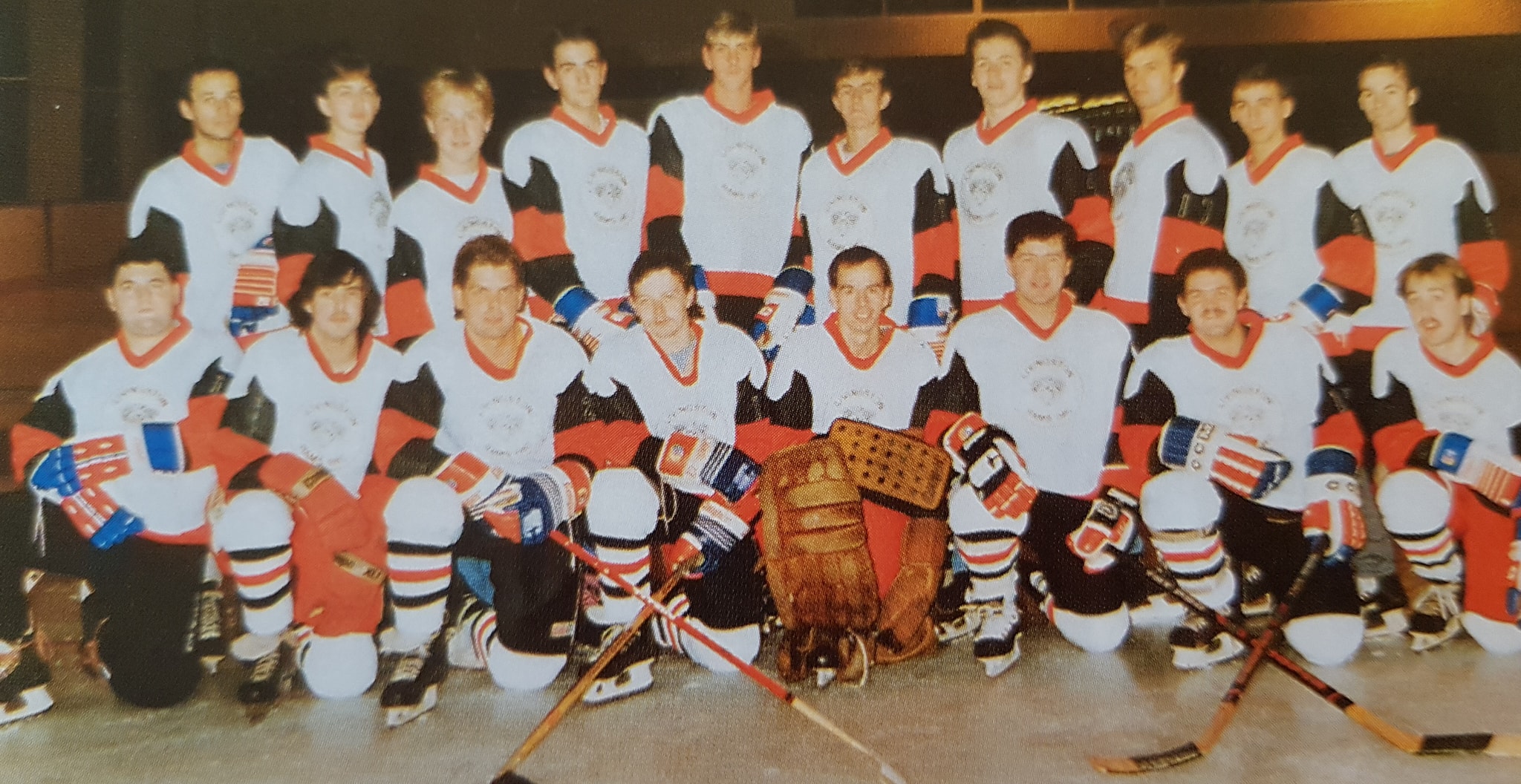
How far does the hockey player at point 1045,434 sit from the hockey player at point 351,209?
108cm

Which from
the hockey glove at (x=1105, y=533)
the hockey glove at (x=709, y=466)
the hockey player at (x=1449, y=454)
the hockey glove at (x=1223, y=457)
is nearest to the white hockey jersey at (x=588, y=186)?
the hockey glove at (x=709, y=466)

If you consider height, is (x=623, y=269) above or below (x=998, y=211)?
below

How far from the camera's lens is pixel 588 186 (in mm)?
1976

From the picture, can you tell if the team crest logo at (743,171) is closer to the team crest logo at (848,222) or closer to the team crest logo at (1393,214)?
the team crest logo at (848,222)

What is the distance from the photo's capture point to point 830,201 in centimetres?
199

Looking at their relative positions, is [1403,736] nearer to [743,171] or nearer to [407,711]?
[743,171]

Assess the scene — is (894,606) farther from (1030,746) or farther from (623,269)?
(623,269)

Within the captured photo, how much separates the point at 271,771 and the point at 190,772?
6.1 inches

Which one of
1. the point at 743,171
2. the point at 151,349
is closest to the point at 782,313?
the point at 743,171

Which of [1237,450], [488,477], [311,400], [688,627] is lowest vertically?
[688,627]

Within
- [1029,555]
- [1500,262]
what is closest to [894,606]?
[1029,555]

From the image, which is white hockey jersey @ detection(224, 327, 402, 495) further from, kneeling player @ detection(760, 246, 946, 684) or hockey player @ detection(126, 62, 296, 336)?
kneeling player @ detection(760, 246, 946, 684)

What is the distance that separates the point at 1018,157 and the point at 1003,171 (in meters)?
0.04

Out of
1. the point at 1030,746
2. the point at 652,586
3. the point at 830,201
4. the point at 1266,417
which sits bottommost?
the point at 1030,746
